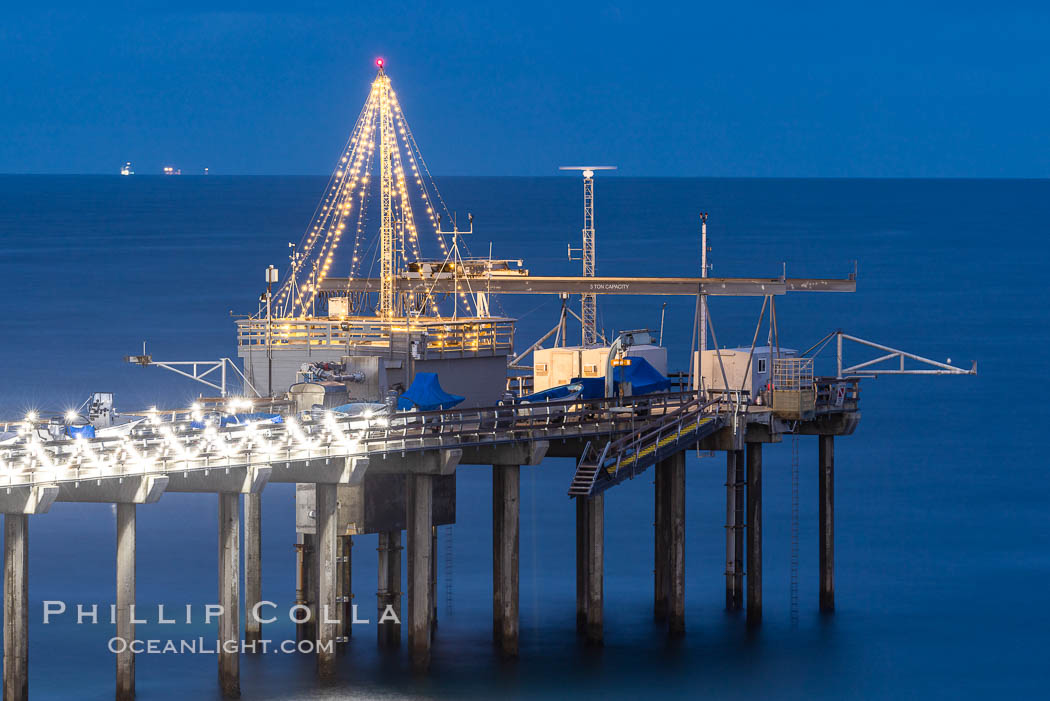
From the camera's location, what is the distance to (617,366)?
188 feet

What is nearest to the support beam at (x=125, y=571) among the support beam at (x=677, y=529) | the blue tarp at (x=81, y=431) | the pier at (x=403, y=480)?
the pier at (x=403, y=480)

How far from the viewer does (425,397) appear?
53.8 m

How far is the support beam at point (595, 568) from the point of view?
5428 cm

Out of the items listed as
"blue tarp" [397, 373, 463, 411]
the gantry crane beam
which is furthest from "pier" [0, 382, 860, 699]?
the gantry crane beam

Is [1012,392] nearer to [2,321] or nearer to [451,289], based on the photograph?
[451,289]

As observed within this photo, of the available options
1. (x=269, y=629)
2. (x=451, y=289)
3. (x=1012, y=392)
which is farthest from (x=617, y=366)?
(x=1012, y=392)

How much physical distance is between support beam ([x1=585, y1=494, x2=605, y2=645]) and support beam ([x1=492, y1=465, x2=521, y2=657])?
2620 mm

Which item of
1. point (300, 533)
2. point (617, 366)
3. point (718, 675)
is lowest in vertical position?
point (718, 675)

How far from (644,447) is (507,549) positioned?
15.2ft

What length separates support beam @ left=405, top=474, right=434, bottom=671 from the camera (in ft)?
166

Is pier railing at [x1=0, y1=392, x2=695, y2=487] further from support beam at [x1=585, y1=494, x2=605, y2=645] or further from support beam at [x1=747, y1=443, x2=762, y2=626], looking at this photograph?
support beam at [x1=747, y1=443, x2=762, y2=626]

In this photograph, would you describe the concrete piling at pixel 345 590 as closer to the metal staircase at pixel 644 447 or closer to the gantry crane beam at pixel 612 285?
the metal staircase at pixel 644 447

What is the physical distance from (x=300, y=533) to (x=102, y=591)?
1083 cm

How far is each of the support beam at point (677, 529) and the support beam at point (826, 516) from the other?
224 inches
